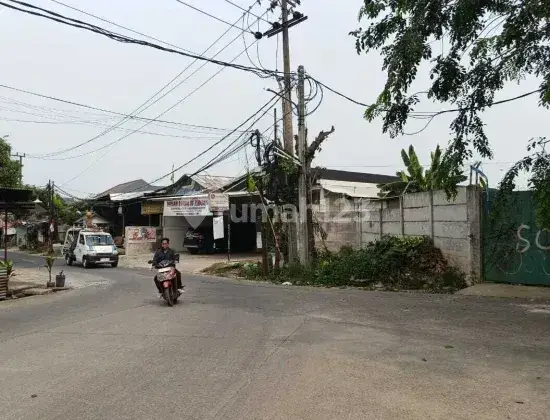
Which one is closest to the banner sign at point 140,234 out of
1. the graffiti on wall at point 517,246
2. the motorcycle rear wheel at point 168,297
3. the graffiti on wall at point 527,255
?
the motorcycle rear wheel at point 168,297

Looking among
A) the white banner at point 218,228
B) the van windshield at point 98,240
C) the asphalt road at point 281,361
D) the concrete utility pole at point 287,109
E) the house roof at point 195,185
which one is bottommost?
the asphalt road at point 281,361

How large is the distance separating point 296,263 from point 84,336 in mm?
10560

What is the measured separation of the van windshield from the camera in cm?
2614

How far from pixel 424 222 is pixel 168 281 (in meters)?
7.92

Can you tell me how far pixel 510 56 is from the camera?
756cm

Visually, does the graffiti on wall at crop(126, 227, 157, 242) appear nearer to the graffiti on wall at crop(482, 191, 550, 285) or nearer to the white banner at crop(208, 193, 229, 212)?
the white banner at crop(208, 193, 229, 212)

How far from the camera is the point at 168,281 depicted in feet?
37.0

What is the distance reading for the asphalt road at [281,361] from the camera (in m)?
4.58

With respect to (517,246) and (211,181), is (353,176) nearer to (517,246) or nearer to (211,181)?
(211,181)

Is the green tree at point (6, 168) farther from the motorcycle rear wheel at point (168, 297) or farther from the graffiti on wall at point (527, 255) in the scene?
the graffiti on wall at point (527, 255)

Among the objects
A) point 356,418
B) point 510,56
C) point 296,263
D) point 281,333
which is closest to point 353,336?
point 281,333

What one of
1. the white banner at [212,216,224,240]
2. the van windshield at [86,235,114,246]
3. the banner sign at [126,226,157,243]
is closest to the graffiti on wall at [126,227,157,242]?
the banner sign at [126,226,157,243]

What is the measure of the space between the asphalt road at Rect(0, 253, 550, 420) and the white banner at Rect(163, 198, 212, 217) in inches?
669

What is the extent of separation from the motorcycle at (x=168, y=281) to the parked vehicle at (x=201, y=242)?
19.1m
